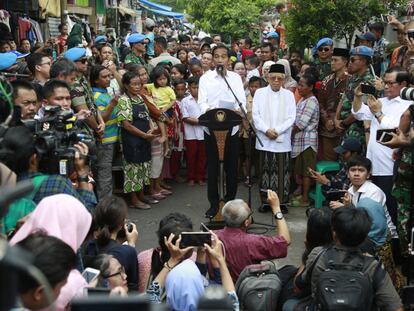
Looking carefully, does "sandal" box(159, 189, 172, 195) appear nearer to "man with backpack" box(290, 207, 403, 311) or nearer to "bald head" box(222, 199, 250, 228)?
"bald head" box(222, 199, 250, 228)

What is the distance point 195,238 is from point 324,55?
17.7 ft

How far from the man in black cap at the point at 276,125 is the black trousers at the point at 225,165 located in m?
0.49

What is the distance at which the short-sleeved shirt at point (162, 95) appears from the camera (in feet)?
24.9

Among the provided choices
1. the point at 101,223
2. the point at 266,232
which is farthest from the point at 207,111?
the point at 101,223

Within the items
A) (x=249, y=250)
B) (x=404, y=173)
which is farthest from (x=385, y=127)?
(x=249, y=250)

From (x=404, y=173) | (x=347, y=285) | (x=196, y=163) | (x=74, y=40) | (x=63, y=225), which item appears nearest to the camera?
(x=63, y=225)

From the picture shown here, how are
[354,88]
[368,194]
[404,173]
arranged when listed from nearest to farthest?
[404,173] < [368,194] < [354,88]

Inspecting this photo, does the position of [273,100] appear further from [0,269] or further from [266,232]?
[0,269]

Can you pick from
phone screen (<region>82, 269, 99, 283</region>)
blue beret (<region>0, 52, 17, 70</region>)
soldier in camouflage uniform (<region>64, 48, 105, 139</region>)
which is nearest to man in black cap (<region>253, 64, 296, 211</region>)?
soldier in camouflage uniform (<region>64, 48, 105, 139</region>)

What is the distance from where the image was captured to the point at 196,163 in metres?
8.30

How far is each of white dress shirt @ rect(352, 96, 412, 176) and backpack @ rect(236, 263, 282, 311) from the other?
2.32 metres

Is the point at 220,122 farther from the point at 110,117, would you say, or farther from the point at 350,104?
the point at 350,104

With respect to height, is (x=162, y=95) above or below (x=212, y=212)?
above

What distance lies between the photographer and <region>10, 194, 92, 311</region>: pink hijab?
2.39 meters
